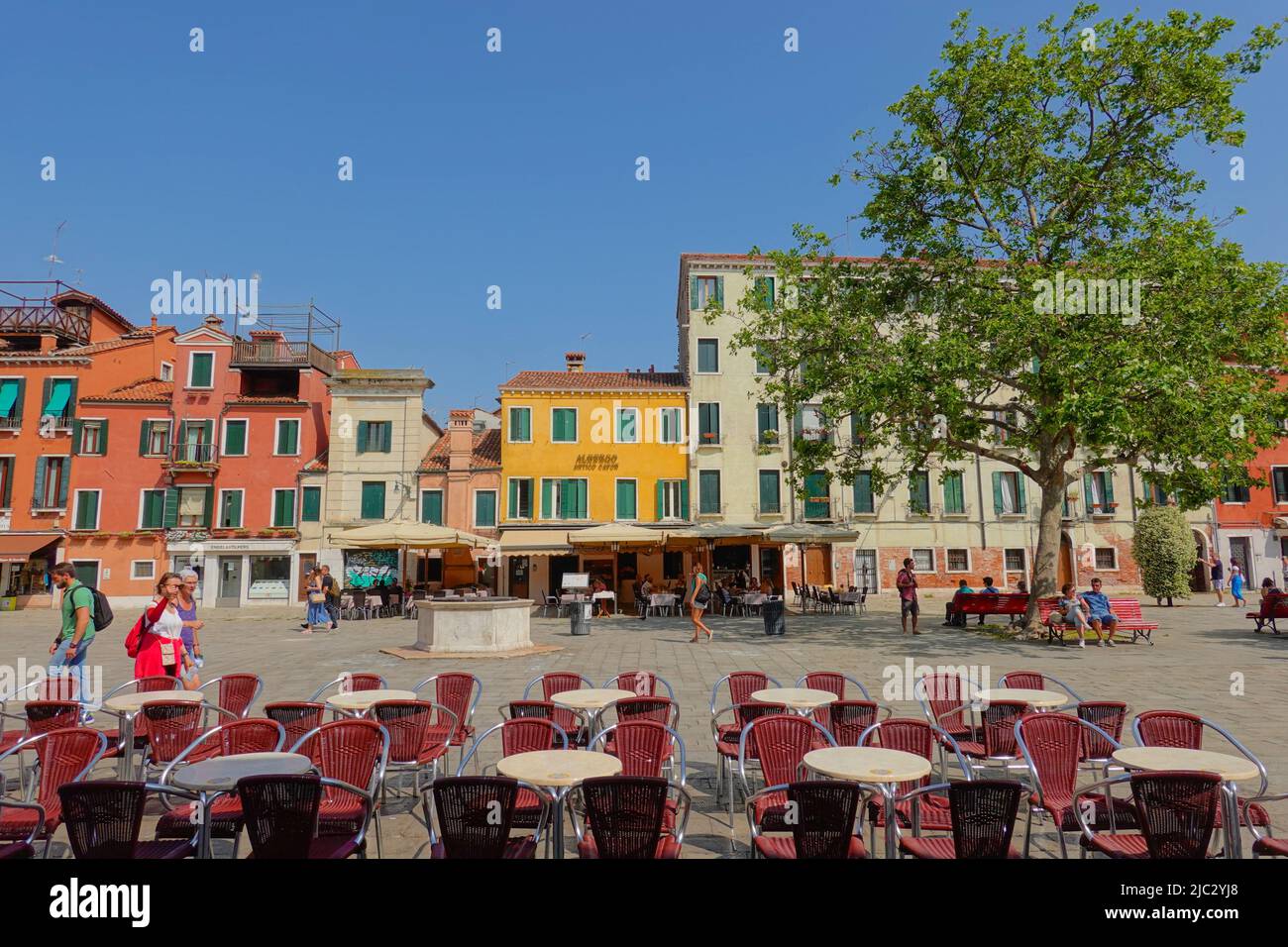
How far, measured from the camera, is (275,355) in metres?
31.1

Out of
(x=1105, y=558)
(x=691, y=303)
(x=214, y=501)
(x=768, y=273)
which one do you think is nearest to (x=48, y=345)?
(x=214, y=501)

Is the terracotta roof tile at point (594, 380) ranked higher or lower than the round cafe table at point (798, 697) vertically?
higher

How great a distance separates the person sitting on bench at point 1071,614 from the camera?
580 inches

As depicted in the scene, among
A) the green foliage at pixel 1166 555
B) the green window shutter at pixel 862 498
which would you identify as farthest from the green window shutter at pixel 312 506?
the green foliage at pixel 1166 555

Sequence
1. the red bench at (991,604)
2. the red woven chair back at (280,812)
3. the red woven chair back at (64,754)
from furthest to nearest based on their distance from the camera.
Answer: the red bench at (991,604) < the red woven chair back at (64,754) < the red woven chair back at (280,812)

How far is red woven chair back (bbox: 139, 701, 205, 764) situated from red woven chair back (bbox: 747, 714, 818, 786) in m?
3.94

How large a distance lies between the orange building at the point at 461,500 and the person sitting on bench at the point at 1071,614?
61.2 feet

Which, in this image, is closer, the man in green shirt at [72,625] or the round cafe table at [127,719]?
the round cafe table at [127,719]

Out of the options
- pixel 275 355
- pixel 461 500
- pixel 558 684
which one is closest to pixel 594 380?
pixel 461 500

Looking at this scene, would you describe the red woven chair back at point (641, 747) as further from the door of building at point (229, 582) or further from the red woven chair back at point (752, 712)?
the door of building at point (229, 582)

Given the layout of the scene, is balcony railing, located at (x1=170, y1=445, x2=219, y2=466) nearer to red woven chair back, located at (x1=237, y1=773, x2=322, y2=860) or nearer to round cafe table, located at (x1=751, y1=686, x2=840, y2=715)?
round cafe table, located at (x1=751, y1=686, x2=840, y2=715)

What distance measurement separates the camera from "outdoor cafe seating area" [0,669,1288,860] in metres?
3.30
